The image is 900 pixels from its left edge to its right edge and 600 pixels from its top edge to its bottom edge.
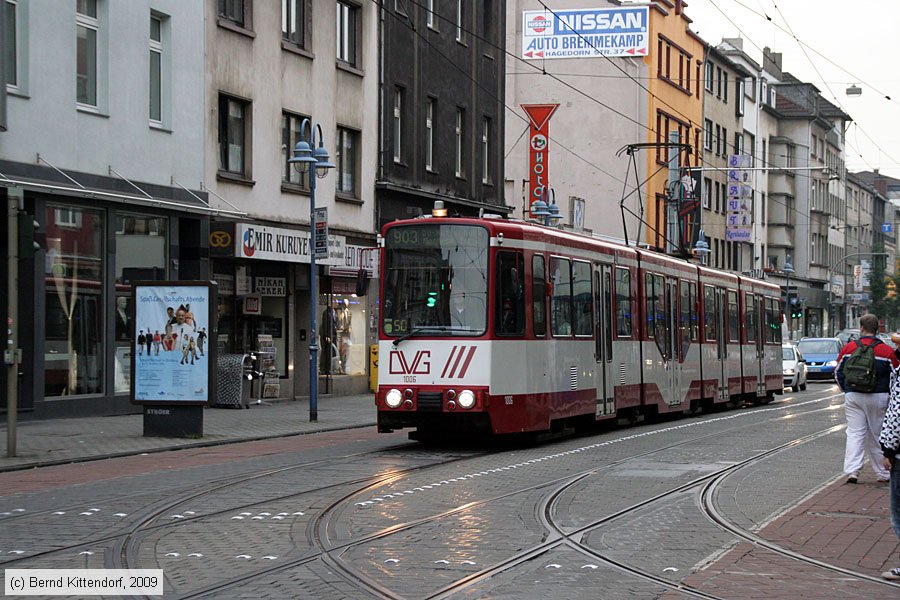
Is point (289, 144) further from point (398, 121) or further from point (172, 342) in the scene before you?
point (172, 342)

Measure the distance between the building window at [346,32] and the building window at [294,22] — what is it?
5.91 ft

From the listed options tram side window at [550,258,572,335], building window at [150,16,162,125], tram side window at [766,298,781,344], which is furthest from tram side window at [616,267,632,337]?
tram side window at [766,298,781,344]

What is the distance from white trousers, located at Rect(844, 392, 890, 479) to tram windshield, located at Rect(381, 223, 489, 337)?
5217 millimetres

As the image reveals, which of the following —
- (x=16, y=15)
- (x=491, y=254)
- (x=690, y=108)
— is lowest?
(x=491, y=254)

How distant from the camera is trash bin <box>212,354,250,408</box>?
28.2 m

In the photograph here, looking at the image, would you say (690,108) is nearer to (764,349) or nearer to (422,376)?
(764,349)

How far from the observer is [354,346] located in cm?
3550

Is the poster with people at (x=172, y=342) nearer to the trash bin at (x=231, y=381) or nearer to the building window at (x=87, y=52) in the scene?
the building window at (x=87, y=52)

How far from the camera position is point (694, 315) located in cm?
2855

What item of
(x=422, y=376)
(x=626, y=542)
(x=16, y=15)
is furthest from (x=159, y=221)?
(x=626, y=542)

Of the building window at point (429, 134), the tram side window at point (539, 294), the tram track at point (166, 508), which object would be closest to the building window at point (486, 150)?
the building window at point (429, 134)

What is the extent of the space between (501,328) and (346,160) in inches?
677

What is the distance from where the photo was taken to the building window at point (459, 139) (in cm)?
4061

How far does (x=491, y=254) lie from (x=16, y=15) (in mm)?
9975
